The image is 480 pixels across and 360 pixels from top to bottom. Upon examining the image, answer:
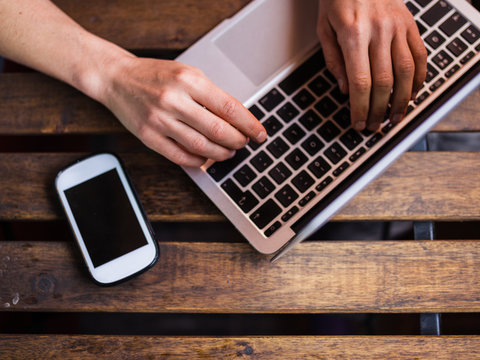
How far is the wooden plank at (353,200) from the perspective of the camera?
1.92 ft

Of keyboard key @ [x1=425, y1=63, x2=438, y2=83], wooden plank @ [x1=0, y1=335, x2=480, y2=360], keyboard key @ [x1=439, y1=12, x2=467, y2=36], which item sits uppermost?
keyboard key @ [x1=439, y1=12, x2=467, y2=36]

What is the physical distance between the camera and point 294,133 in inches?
22.0

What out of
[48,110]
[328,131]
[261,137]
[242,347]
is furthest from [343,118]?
[48,110]

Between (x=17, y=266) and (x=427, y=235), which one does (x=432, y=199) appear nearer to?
(x=427, y=235)

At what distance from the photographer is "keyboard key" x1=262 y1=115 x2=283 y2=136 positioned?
1.84 feet

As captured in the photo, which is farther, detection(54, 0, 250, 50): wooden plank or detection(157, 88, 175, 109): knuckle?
detection(54, 0, 250, 50): wooden plank

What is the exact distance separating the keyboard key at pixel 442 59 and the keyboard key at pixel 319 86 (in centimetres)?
16

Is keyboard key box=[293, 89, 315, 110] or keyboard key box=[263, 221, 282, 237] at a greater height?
keyboard key box=[293, 89, 315, 110]

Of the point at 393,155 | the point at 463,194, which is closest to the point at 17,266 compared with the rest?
the point at 393,155

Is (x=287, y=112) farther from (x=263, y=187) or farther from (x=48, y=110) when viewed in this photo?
(x=48, y=110)

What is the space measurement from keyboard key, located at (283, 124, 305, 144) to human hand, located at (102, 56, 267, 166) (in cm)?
5

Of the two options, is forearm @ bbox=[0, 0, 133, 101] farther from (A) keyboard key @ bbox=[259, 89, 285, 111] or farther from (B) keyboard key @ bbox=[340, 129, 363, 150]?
(B) keyboard key @ bbox=[340, 129, 363, 150]

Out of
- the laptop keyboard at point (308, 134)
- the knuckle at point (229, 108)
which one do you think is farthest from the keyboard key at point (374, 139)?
the knuckle at point (229, 108)

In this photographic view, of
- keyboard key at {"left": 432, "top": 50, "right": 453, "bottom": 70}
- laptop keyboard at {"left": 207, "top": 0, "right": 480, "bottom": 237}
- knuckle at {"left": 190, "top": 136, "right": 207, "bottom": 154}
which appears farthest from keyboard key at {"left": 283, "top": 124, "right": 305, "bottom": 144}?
keyboard key at {"left": 432, "top": 50, "right": 453, "bottom": 70}
